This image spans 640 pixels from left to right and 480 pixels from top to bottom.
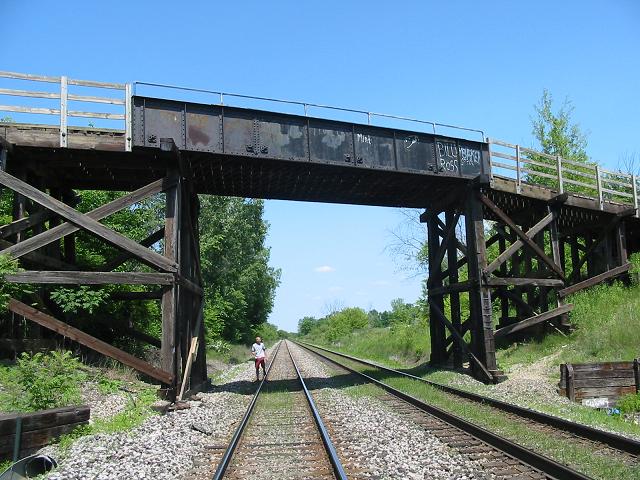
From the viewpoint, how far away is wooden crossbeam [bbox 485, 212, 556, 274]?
14694 millimetres

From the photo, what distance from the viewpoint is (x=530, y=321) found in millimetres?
15805

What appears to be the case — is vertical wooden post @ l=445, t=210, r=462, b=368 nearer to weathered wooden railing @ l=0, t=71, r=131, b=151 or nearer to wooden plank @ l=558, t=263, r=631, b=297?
wooden plank @ l=558, t=263, r=631, b=297

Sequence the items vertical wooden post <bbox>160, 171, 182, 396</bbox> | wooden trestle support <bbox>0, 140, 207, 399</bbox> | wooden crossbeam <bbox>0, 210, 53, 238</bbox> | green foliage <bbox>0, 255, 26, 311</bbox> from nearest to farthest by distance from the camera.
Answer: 1. green foliage <bbox>0, 255, 26, 311</bbox>
2. wooden trestle support <bbox>0, 140, 207, 399</bbox>
3. wooden crossbeam <bbox>0, 210, 53, 238</bbox>
4. vertical wooden post <bbox>160, 171, 182, 396</bbox>

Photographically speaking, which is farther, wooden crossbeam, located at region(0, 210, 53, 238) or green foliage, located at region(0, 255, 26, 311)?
wooden crossbeam, located at region(0, 210, 53, 238)

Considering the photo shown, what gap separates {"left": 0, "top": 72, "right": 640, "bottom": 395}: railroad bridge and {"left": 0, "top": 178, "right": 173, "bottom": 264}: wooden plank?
0.03 metres

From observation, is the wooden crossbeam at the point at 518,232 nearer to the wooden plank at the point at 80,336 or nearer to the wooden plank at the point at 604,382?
the wooden plank at the point at 604,382

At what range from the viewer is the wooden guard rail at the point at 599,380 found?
35.8 ft

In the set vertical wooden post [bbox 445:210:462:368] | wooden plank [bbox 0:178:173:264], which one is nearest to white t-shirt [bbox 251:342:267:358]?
vertical wooden post [bbox 445:210:462:368]

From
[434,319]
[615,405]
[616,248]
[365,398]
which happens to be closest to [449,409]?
[365,398]

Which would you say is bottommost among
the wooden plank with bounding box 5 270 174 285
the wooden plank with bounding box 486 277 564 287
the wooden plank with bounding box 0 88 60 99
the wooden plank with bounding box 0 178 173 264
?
the wooden plank with bounding box 486 277 564 287

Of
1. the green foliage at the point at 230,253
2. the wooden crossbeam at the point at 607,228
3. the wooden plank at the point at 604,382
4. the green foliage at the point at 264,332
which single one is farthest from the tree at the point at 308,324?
the wooden plank at the point at 604,382

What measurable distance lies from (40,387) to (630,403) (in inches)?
422

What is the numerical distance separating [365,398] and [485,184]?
7.04m

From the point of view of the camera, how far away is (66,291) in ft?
38.7
